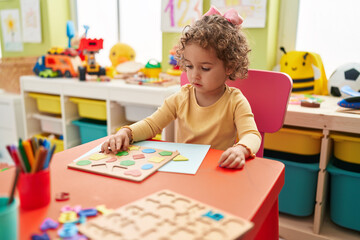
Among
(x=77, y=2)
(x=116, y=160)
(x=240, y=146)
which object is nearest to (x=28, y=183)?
(x=116, y=160)

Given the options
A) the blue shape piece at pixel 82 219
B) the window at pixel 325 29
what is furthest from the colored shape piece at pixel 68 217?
the window at pixel 325 29

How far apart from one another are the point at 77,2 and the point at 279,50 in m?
1.79

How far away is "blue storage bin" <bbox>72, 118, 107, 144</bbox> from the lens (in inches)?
77.7

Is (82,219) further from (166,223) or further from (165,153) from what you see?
(165,153)

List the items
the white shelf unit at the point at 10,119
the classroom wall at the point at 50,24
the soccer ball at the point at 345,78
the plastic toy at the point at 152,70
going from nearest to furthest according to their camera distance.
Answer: the soccer ball at the point at 345,78 < the plastic toy at the point at 152,70 < the white shelf unit at the point at 10,119 < the classroom wall at the point at 50,24

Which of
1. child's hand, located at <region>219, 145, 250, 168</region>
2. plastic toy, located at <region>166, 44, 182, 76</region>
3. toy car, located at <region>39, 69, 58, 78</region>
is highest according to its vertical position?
plastic toy, located at <region>166, 44, 182, 76</region>

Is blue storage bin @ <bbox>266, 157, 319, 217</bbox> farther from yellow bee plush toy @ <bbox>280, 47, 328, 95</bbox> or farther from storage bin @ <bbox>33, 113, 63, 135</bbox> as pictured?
storage bin @ <bbox>33, 113, 63, 135</bbox>

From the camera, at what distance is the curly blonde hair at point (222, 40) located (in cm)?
94

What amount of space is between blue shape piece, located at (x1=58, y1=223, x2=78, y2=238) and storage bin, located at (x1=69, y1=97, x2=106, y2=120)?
1.48 metres

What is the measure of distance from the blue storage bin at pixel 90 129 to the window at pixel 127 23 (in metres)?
0.65

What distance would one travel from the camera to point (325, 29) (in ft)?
5.82

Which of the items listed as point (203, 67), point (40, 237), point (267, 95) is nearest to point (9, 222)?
point (40, 237)

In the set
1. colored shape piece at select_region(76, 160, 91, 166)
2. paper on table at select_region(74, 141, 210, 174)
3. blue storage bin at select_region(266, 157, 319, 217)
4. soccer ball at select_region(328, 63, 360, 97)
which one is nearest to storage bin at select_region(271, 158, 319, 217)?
blue storage bin at select_region(266, 157, 319, 217)

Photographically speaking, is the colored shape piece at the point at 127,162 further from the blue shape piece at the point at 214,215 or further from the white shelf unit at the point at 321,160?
the white shelf unit at the point at 321,160
